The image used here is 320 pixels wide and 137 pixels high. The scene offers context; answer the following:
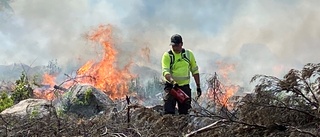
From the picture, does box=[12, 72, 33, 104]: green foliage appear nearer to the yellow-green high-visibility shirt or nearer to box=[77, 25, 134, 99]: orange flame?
box=[77, 25, 134, 99]: orange flame

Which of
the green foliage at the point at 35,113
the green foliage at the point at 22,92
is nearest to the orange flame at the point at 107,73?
the green foliage at the point at 22,92

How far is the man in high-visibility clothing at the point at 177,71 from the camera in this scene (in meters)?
6.38

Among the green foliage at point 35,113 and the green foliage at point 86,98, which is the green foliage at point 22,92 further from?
the green foliage at point 35,113

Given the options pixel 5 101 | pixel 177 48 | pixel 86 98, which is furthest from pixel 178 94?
pixel 5 101

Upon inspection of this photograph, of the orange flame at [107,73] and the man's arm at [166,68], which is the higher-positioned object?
the orange flame at [107,73]

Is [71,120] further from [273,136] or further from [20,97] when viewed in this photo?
[20,97]

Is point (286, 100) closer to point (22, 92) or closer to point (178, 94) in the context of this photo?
point (178, 94)

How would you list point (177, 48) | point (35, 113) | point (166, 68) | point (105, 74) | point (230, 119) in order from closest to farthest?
point (230, 119)
point (35, 113)
point (166, 68)
point (177, 48)
point (105, 74)

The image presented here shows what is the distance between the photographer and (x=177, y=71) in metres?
6.66

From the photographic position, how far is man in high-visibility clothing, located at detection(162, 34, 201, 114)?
638 cm

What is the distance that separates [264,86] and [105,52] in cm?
974

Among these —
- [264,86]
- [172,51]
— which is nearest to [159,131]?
[264,86]

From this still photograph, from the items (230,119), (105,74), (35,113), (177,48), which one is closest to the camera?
(230,119)

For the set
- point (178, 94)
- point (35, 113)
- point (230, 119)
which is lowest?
point (230, 119)
